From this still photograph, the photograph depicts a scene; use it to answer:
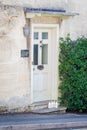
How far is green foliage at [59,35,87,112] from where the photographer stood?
1445 centimetres

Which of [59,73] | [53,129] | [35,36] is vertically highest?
[35,36]

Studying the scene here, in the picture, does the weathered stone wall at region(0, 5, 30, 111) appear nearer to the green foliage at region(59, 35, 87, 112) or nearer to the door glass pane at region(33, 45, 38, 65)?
the door glass pane at region(33, 45, 38, 65)

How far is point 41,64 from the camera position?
14.7 metres

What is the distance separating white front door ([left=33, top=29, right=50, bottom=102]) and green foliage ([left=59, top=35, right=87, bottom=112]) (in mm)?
504

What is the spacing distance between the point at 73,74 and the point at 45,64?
1054mm

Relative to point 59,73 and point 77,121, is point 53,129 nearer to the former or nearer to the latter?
point 77,121

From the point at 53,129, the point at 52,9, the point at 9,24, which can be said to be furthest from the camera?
the point at 52,9

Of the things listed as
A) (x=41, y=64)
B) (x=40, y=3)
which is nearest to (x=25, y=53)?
(x=41, y=64)

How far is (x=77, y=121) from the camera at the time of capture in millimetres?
12922

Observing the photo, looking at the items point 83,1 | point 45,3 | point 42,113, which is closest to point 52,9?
point 45,3

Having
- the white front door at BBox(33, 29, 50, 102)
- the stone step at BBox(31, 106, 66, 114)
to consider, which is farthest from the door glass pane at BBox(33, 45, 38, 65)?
the stone step at BBox(31, 106, 66, 114)

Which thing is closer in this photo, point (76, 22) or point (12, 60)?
point (12, 60)

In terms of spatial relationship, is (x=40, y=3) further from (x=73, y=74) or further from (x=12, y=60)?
(x=73, y=74)

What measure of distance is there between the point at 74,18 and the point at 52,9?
1191mm
